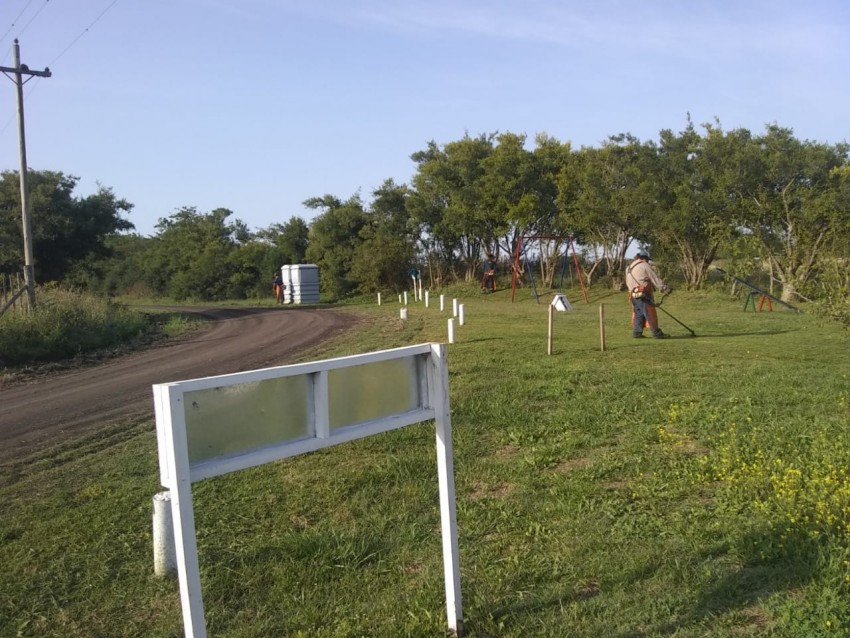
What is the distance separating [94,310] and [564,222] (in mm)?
21633

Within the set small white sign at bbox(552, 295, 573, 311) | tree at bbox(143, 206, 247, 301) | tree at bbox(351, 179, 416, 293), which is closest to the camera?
small white sign at bbox(552, 295, 573, 311)

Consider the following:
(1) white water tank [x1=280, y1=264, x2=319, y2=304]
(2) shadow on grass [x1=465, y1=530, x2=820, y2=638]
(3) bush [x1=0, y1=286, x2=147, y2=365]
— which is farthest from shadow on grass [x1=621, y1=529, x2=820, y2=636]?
(1) white water tank [x1=280, y1=264, x2=319, y2=304]

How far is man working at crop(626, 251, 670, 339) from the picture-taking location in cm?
1363

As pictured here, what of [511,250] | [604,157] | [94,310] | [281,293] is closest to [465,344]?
[94,310]

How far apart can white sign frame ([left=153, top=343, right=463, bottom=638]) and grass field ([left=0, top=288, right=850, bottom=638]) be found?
59cm

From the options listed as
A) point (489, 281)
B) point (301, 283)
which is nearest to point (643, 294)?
point (489, 281)

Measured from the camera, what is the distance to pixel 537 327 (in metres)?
16.5

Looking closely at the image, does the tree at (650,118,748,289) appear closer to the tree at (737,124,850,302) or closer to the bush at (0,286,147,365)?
the tree at (737,124,850,302)

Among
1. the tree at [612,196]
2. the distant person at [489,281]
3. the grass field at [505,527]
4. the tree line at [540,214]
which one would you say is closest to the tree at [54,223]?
the tree line at [540,214]

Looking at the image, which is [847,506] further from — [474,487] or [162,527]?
[162,527]

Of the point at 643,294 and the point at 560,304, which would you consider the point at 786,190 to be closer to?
the point at 643,294

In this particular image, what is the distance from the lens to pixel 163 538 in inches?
166

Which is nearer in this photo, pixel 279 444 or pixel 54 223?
pixel 279 444

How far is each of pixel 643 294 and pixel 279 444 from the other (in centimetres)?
1162
